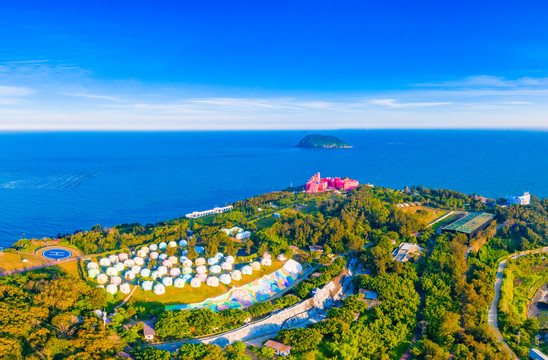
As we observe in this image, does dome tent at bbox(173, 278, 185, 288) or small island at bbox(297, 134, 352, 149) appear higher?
small island at bbox(297, 134, 352, 149)

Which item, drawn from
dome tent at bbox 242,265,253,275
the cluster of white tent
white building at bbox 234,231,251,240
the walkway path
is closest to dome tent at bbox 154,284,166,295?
the cluster of white tent

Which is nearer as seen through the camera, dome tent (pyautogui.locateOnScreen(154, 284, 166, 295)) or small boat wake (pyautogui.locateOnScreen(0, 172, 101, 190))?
dome tent (pyautogui.locateOnScreen(154, 284, 166, 295))

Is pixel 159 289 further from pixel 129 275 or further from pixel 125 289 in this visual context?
pixel 129 275

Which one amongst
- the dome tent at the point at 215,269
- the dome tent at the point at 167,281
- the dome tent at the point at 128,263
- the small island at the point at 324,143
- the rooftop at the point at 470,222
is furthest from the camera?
the small island at the point at 324,143

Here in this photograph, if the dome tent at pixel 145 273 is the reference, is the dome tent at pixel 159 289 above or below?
below

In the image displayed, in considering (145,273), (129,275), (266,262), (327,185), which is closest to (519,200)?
(327,185)

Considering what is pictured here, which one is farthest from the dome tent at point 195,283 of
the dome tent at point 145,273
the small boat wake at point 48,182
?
the small boat wake at point 48,182

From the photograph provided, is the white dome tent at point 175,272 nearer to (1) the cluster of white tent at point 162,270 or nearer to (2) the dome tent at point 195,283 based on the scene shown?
(1) the cluster of white tent at point 162,270

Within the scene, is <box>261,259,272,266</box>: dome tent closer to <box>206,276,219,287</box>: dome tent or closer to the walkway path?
<box>206,276,219,287</box>: dome tent
